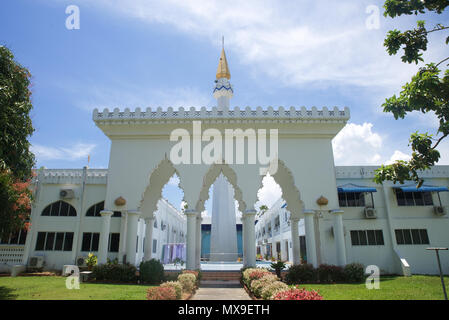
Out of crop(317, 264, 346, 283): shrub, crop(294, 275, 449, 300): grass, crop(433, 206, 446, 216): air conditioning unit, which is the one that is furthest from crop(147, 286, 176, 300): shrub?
crop(433, 206, 446, 216): air conditioning unit

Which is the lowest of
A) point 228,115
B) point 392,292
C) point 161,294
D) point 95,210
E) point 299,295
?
point 392,292

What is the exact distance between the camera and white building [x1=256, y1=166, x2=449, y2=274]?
17.7 metres

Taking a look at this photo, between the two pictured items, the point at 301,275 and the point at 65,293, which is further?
the point at 301,275

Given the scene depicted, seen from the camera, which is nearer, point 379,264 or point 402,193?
point 379,264

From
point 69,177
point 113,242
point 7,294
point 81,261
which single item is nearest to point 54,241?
point 81,261

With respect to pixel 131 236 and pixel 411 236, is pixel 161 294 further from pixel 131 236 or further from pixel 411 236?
pixel 411 236

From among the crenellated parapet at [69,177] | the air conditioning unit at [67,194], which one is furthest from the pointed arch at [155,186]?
the air conditioning unit at [67,194]

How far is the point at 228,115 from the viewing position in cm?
1597

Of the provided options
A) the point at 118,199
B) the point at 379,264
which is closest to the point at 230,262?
the point at 379,264

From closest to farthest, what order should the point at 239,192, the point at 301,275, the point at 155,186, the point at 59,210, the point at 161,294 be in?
the point at 161,294, the point at 301,275, the point at 239,192, the point at 155,186, the point at 59,210

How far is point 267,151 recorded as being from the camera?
16.2 m

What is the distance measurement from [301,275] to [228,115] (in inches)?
349
